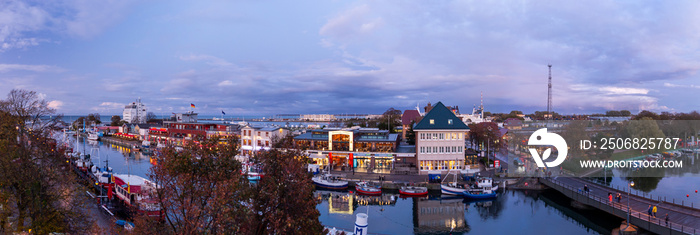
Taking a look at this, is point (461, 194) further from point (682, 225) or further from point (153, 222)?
point (153, 222)

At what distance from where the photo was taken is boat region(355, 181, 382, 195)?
32.3m

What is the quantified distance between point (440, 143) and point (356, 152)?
32.0 feet

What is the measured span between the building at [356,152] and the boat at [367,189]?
710 cm

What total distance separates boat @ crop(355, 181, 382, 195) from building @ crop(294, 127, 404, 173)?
7.10 metres

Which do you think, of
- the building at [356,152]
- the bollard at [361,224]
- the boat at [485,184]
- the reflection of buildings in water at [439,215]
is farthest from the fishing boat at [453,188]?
the bollard at [361,224]

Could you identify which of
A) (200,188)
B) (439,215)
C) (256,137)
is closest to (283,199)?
(200,188)

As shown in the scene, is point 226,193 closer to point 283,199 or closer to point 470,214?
point 283,199

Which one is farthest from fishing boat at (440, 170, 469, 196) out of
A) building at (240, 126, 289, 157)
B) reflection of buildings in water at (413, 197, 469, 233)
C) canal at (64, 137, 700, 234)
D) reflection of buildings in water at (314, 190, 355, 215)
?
building at (240, 126, 289, 157)

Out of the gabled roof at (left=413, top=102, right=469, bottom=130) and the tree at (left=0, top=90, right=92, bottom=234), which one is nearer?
the tree at (left=0, top=90, right=92, bottom=234)

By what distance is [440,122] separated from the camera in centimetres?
3847

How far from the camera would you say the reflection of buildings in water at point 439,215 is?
24.0 meters

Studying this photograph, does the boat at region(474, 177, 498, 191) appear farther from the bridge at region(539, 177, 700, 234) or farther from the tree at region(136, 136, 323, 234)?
the tree at region(136, 136, 323, 234)

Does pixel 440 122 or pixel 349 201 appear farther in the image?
pixel 440 122

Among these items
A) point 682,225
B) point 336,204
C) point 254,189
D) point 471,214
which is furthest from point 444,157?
point 254,189
